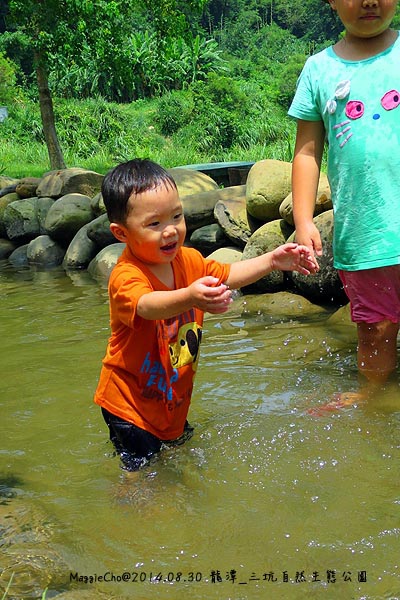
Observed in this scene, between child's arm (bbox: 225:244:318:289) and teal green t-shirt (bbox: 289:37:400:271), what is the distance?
0.61 metres

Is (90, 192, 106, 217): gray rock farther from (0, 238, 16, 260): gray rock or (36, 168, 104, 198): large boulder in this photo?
(0, 238, 16, 260): gray rock

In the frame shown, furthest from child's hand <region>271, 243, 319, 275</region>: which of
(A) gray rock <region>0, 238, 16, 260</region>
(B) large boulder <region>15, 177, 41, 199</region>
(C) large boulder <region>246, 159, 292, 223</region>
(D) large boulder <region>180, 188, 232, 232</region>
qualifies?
(B) large boulder <region>15, 177, 41, 199</region>

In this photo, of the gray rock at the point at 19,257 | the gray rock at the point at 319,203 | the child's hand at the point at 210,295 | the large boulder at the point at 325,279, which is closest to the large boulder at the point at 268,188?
the gray rock at the point at 319,203

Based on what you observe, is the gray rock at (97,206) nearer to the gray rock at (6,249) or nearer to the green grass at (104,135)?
the gray rock at (6,249)

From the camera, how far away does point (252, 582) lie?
191 centimetres

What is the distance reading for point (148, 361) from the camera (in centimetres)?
256

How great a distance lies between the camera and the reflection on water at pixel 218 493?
1941mm

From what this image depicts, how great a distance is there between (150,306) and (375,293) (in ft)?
3.93

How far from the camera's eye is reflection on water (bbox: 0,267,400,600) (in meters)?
1.94

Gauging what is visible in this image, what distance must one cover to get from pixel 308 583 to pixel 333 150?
182cm

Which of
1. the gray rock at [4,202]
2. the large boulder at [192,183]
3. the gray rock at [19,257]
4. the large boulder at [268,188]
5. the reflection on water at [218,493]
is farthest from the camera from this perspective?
the gray rock at [4,202]

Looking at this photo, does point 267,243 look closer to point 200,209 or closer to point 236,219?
point 236,219

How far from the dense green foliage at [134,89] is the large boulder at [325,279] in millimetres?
1375

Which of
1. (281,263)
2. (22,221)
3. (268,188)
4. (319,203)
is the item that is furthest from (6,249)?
(281,263)
